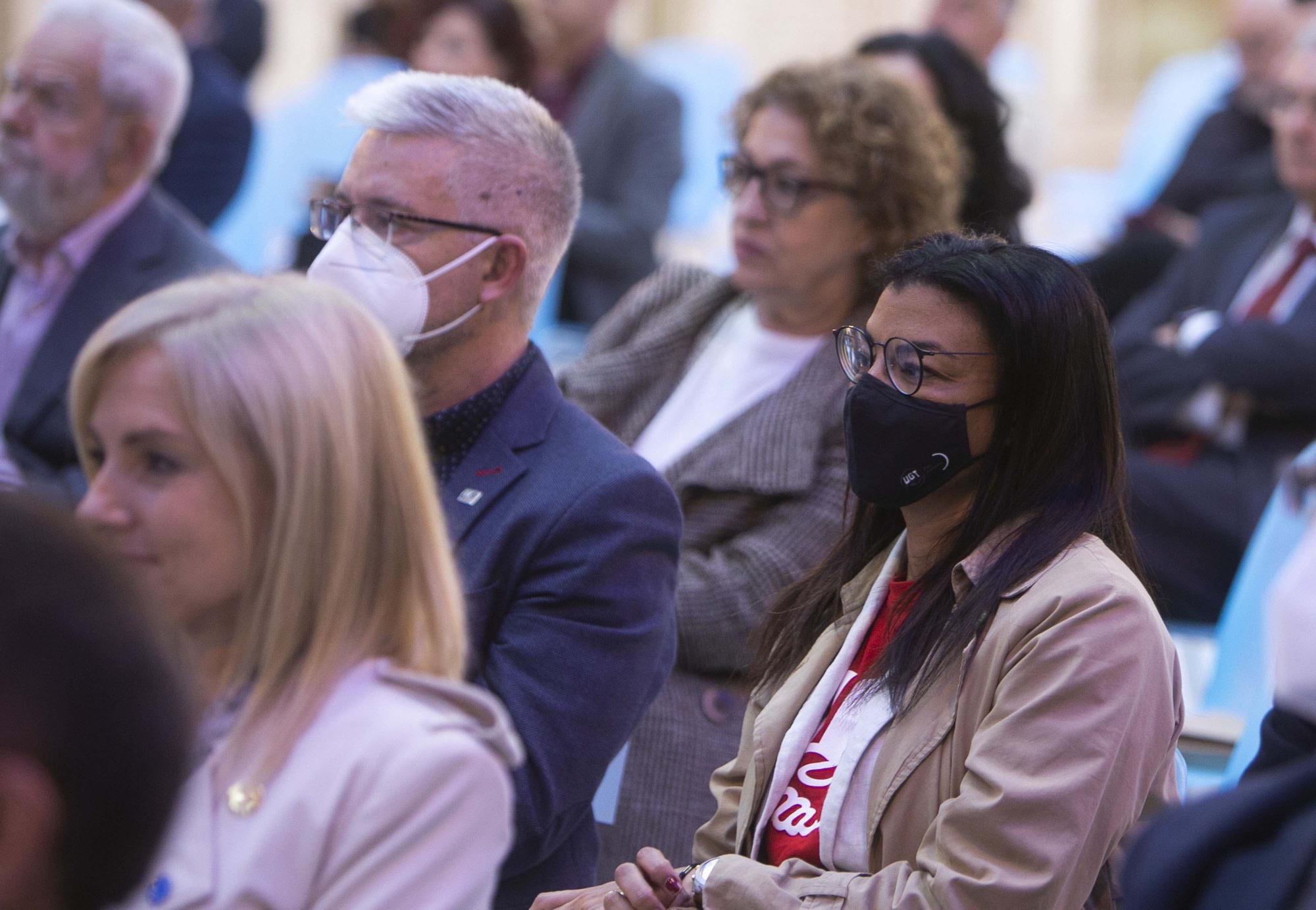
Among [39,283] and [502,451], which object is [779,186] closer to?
[502,451]

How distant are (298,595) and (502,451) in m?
0.95

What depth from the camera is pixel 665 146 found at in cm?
553

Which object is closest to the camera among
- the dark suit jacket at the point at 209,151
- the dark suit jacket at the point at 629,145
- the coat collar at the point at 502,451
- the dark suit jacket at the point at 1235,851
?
the dark suit jacket at the point at 1235,851

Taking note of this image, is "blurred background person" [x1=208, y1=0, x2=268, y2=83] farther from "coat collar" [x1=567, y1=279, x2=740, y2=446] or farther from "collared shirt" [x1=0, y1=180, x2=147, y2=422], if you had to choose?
"coat collar" [x1=567, y1=279, x2=740, y2=446]

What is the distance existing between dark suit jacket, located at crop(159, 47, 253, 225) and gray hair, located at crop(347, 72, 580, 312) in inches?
106

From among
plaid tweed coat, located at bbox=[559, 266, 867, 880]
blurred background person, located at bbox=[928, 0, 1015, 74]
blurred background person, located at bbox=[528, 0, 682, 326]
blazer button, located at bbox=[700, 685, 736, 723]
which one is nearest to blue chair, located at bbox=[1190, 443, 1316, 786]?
plaid tweed coat, located at bbox=[559, 266, 867, 880]

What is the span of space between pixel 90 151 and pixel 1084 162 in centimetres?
822

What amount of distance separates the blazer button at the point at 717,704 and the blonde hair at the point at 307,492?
1302mm

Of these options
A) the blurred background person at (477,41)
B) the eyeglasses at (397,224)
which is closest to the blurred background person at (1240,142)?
the blurred background person at (477,41)

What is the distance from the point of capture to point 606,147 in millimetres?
5516

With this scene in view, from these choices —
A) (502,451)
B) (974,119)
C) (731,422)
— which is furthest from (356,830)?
(974,119)

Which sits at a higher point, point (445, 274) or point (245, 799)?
point (445, 274)

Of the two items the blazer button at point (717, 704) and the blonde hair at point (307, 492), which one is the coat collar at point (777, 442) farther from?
the blonde hair at point (307, 492)

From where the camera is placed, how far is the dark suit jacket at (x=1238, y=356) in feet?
12.9
